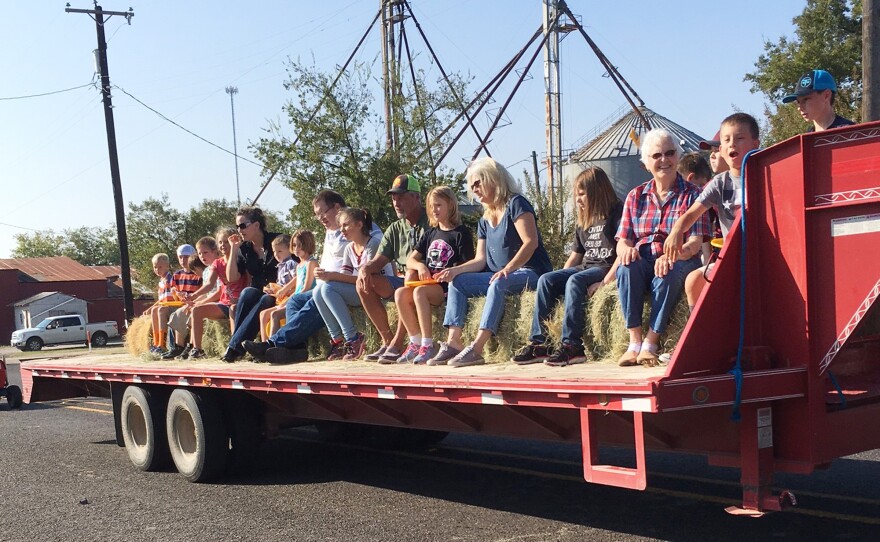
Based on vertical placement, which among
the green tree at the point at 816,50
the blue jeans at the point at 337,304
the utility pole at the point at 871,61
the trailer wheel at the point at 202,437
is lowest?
the trailer wheel at the point at 202,437

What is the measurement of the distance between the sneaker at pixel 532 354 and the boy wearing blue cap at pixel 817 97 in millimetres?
2140

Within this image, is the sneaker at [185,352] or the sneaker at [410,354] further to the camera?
the sneaker at [185,352]

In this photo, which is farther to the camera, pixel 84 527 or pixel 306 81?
pixel 306 81

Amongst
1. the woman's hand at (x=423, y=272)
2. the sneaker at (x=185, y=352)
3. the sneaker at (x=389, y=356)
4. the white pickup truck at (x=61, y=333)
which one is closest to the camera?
the sneaker at (x=389, y=356)

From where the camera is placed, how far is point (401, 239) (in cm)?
810

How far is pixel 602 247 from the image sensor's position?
21.4ft

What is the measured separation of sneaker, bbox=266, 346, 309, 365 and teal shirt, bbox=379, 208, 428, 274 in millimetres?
1145

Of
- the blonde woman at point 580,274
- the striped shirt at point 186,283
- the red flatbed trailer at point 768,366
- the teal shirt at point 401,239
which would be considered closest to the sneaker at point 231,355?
the teal shirt at point 401,239

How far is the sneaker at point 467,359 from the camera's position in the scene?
6.46 meters

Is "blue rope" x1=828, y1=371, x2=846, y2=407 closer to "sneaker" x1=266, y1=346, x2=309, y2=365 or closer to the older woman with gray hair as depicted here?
the older woman with gray hair

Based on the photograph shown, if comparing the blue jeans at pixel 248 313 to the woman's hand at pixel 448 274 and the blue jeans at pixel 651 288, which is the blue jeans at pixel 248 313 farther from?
the blue jeans at pixel 651 288

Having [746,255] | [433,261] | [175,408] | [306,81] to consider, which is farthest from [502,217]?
[306,81]

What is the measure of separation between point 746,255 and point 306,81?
65.3ft

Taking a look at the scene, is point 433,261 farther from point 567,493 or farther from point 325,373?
point 567,493
